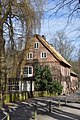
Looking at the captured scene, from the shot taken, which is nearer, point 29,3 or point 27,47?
point 29,3

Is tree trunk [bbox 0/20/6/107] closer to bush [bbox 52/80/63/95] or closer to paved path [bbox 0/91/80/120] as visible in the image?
paved path [bbox 0/91/80/120]

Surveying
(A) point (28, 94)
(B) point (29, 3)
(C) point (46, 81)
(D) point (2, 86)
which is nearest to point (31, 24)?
(B) point (29, 3)

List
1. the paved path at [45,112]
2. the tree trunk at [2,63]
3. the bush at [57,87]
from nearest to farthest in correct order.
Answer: the paved path at [45,112] → the tree trunk at [2,63] → the bush at [57,87]

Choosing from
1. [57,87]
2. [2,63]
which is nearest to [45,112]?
[2,63]

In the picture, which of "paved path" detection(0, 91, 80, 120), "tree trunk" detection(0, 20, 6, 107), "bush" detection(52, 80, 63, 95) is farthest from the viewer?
"bush" detection(52, 80, 63, 95)

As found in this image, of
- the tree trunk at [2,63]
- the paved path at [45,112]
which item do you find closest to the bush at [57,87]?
the tree trunk at [2,63]

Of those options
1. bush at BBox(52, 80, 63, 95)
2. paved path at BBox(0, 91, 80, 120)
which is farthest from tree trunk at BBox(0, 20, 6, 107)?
bush at BBox(52, 80, 63, 95)

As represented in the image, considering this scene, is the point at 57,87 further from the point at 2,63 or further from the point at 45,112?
the point at 45,112

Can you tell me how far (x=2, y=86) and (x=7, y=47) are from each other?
5.04 meters

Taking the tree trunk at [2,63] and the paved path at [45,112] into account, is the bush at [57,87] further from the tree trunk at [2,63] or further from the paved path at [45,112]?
the paved path at [45,112]

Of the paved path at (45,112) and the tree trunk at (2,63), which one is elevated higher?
the tree trunk at (2,63)

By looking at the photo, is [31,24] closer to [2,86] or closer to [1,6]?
[1,6]

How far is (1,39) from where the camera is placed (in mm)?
25875

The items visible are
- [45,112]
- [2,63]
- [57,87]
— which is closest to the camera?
[45,112]
